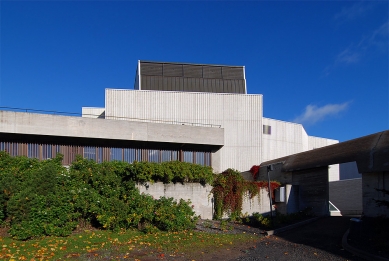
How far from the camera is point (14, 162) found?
15914 millimetres

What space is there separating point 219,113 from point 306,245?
1716cm

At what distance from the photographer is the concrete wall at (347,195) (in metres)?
29.0

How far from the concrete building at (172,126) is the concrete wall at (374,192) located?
1063 cm

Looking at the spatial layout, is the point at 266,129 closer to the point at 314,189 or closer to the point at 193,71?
the point at 193,71

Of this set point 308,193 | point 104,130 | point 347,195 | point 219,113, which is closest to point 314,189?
point 308,193

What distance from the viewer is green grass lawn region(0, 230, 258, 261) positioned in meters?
10.1

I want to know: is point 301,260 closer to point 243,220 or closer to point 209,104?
point 243,220

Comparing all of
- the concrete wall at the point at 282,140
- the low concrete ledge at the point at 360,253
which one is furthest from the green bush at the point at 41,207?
the concrete wall at the point at 282,140

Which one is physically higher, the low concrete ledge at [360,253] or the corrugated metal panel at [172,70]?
the corrugated metal panel at [172,70]

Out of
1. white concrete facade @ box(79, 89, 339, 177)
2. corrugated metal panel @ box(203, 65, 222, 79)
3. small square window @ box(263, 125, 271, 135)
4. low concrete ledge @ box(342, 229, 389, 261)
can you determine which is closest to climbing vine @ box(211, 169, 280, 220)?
white concrete facade @ box(79, 89, 339, 177)

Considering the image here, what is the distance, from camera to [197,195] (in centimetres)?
1886

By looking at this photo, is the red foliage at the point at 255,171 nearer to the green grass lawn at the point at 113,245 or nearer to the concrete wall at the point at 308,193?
the concrete wall at the point at 308,193

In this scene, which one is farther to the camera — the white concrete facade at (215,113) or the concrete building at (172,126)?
the white concrete facade at (215,113)

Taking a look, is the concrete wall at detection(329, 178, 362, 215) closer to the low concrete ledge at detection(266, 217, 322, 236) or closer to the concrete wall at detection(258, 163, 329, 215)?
the concrete wall at detection(258, 163, 329, 215)
